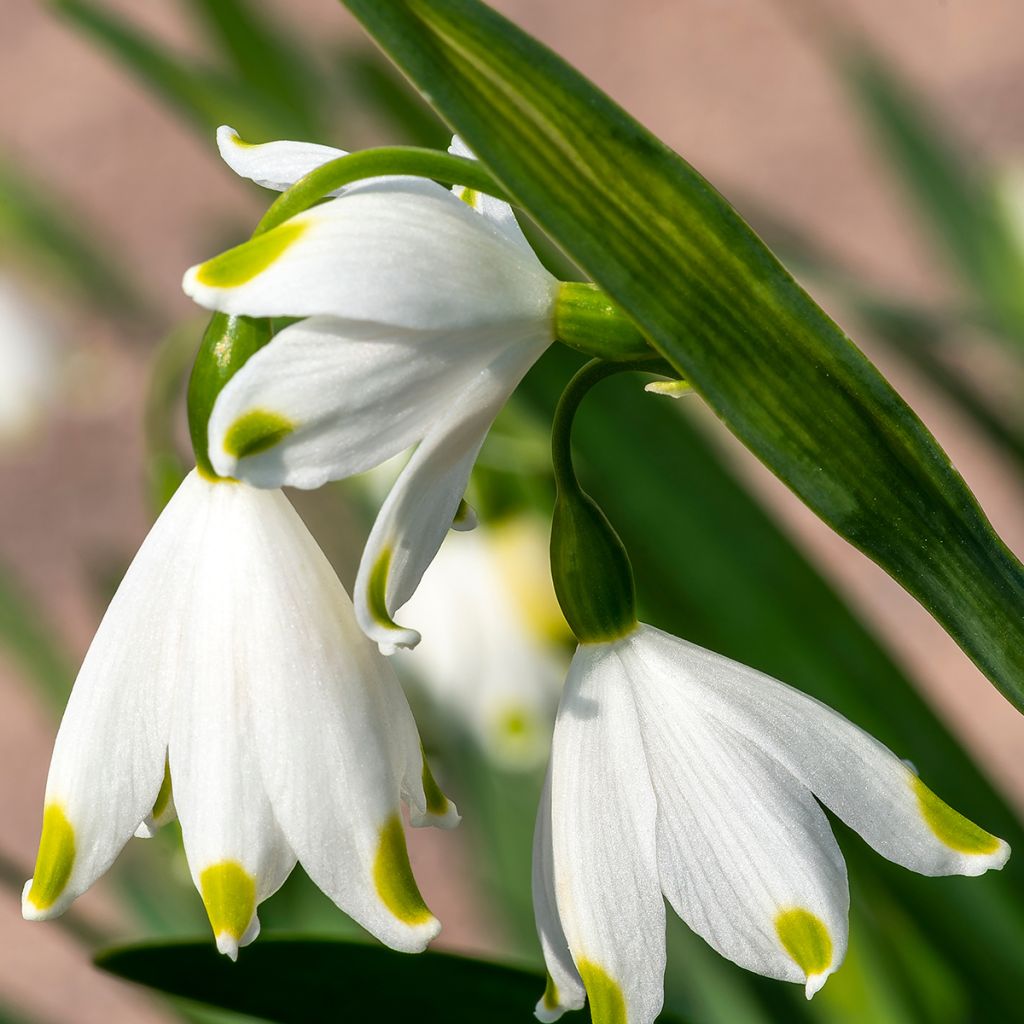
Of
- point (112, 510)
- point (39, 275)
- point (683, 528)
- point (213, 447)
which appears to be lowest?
point (112, 510)

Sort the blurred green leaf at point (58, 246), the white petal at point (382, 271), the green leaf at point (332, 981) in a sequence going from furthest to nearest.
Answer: the blurred green leaf at point (58, 246), the green leaf at point (332, 981), the white petal at point (382, 271)

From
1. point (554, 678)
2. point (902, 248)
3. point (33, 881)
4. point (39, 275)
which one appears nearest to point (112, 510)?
point (39, 275)

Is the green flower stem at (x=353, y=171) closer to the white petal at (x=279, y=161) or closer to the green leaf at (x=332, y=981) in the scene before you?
the white petal at (x=279, y=161)

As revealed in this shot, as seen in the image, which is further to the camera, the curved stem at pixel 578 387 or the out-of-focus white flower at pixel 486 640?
the out-of-focus white flower at pixel 486 640

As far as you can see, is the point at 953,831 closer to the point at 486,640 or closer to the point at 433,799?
the point at 433,799

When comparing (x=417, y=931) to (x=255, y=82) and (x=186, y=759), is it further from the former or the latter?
(x=255, y=82)

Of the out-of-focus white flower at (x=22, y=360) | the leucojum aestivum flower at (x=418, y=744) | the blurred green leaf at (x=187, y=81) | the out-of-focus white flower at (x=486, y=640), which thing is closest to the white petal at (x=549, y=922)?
the leucojum aestivum flower at (x=418, y=744)

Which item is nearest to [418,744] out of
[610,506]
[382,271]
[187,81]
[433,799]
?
[433,799]
